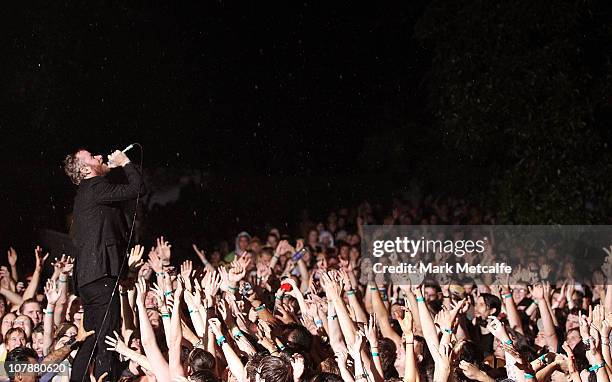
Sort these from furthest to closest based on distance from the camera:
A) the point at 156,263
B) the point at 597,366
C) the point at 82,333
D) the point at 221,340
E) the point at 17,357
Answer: the point at 156,263, the point at 82,333, the point at 17,357, the point at 221,340, the point at 597,366

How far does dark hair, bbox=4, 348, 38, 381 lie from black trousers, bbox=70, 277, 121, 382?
27 cm

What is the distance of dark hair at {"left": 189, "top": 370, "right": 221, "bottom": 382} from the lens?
4.12 m

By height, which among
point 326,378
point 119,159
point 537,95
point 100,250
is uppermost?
point 537,95

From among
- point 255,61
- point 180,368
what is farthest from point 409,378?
point 255,61

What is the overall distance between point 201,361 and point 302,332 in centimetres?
80

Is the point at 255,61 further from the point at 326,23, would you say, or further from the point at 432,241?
the point at 432,241

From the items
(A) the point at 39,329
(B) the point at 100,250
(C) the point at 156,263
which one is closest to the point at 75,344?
(A) the point at 39,329

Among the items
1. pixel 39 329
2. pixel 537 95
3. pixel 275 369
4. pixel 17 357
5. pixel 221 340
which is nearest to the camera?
pixel 275 369

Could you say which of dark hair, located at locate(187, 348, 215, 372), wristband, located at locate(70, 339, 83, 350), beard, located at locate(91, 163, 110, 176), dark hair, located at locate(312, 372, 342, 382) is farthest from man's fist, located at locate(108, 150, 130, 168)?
dark hair, located at locate(312, 372, 342, 382)

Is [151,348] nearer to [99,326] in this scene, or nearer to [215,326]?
[215,326]

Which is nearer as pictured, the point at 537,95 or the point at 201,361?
the point at 201,361

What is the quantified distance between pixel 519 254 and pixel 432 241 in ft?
A: 3.80

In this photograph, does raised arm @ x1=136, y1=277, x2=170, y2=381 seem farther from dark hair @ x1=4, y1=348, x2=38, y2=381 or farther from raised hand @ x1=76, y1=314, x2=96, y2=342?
dark hair @ x1=4, y1=348, x2=38, y2=381

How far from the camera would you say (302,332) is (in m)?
5.14
